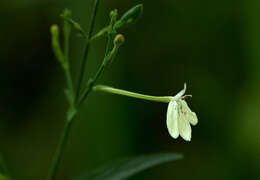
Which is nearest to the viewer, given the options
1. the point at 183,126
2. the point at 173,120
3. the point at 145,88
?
the point at 173,120

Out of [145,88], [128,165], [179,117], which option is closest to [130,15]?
[179,117]

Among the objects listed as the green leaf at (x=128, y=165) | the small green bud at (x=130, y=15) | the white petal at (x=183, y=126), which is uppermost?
the small green bud at (x=130, y=15)

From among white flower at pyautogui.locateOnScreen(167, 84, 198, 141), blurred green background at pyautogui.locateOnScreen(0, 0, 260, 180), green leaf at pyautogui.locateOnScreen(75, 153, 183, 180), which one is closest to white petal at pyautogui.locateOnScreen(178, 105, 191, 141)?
white flower at pyautogui.locateOnScreen(167, 84, 198, 141)

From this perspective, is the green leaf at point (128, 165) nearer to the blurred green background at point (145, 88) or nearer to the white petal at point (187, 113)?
the white petal at point (187, 113)

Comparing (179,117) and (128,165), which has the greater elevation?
(179,117)

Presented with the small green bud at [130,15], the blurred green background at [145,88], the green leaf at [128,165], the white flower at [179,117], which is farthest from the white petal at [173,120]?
the blurred green background at [145,88]

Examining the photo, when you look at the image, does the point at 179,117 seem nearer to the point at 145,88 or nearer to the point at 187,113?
the point at 187,113

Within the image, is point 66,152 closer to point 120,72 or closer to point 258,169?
point 120,72
